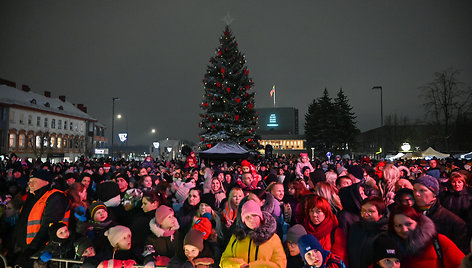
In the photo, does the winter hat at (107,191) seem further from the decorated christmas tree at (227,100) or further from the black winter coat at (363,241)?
the decorated christmas tree at (227,100)

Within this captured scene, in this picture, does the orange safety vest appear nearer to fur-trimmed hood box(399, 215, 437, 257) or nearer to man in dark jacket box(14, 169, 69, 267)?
man in dark jacket box(14, 169, 69, 267)

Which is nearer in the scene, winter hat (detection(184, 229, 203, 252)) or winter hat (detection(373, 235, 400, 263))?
winter hat (detection(373, 235, 400, 263))

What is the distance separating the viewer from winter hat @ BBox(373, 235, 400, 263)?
300cm

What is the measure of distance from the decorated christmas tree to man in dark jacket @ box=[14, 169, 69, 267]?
67.8 ft

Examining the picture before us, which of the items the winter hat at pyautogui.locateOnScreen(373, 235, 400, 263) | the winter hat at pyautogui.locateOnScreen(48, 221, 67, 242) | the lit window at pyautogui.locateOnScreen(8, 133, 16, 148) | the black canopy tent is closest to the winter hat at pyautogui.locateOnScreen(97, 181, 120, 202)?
the winter hat at pyautogui.locateOnScreen(48, 221, 67, 242)

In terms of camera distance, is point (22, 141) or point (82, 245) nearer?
point (82, 245)

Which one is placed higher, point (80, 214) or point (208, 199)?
point (208, 199)

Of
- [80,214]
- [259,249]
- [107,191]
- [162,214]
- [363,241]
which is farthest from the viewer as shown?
[107,191]

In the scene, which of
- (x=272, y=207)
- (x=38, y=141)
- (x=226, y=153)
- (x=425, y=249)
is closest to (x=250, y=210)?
(x=272, y=207)

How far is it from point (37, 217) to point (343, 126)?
184 ft

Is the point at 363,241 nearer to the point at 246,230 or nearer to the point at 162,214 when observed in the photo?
the point at 246,230

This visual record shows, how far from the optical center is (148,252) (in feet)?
12.6

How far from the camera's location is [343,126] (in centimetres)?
5600

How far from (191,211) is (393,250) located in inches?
118
